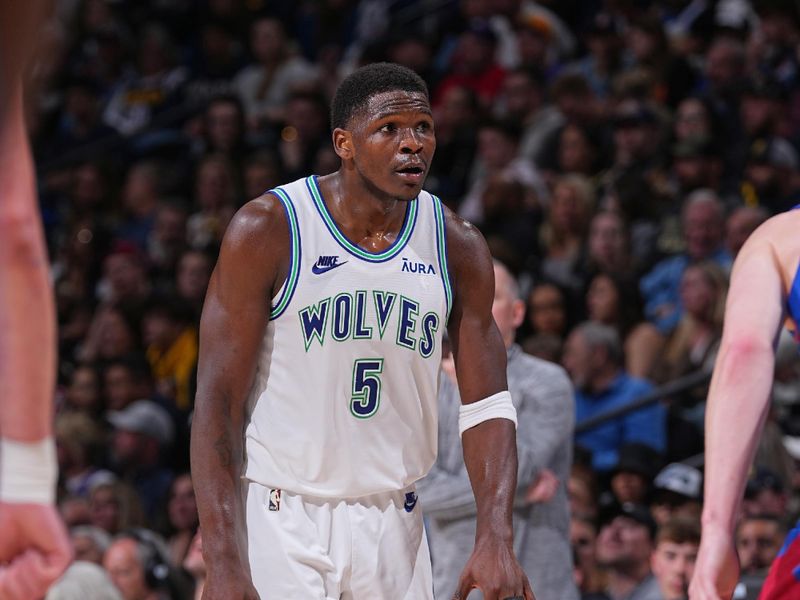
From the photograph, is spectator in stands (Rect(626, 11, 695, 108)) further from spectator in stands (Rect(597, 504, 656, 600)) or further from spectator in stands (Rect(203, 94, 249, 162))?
spectator in stands (Rect(597, 504, 656, 600))

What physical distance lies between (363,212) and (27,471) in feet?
5.54

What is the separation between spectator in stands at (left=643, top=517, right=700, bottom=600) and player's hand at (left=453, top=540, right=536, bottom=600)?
2274 mm

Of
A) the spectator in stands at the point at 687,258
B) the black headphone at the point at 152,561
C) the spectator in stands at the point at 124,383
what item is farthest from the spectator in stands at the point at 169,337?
the spectator in stands at the point at 687,258

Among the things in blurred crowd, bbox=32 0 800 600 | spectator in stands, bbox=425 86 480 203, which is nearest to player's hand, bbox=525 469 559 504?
blurred crowd, bbox=32 0 800 600

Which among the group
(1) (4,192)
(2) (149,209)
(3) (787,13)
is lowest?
(2) (149,209)

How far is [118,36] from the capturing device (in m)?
12.5

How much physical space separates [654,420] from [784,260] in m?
4.24

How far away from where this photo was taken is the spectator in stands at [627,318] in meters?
7.96

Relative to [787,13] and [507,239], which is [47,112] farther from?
[787,13]

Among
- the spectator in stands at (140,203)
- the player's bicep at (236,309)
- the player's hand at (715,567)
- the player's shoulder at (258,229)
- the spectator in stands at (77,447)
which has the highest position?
the player's shoulder at (258,229)

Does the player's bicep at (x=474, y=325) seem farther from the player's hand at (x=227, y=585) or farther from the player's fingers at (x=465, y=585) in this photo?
the player's hand at (x=227, y=585)

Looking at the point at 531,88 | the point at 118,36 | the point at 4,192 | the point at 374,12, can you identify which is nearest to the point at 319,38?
the point at 374,12

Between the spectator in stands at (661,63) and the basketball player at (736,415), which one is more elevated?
the basketball player at (736,415)

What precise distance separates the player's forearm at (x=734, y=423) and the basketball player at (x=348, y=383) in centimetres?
74
